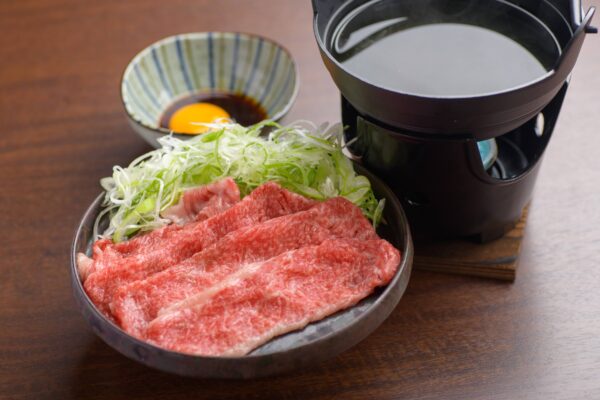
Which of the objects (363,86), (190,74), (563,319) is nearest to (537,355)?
(563,319)

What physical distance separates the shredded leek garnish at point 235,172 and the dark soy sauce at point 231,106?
1.85 feet

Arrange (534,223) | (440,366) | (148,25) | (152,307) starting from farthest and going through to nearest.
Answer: (148,25) < (534,223) < (440,366) < (152,307)

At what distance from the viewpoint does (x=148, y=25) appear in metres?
3.40

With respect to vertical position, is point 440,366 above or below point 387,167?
below

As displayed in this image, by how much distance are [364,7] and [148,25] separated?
1525 millimetres

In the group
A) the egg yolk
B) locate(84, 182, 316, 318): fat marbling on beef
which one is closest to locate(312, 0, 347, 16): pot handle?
locate(84, 182, 316, 318): fat marbling on beef

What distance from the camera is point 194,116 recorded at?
2.76 meters

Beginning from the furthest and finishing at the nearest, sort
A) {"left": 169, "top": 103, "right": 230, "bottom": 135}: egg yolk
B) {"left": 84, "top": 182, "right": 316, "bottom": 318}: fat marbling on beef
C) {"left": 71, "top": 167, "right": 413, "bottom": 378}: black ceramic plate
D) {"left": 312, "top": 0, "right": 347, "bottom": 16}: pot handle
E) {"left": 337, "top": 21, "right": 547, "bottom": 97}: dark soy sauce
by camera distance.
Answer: {"left": 169, "top": 103, "right": 230, "bottom": 135}: egg yolk, {"left": 312, "top": 0, "right": 347, "bottom": 16}: pot handle, {"left": 337, "top": 21, "right": 547, "bottom": 97}: dark soy sauce, {"left": 84, "top": 182, "right": 316, "bottom": 318}: fat marbling on beef, {"left": 71, "top": 167, "right": 413, "bottom": 378}: black ceramic plate

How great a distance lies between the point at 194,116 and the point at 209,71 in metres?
0.31

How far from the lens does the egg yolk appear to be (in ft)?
8.90

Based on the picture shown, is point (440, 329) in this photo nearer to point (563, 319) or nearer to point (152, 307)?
point (563, 319)

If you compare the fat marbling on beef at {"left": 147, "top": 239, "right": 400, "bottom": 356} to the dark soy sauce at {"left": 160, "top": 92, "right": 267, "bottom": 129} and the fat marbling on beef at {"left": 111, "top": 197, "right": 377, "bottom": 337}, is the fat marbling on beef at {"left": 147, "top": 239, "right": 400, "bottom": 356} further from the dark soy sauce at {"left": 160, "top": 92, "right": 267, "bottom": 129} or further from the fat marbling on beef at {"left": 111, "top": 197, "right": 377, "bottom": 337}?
the dark soy sauce at {"left": 160, "top": 92, "right": 267, "bottom": 129}

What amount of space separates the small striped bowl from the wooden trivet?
89cm

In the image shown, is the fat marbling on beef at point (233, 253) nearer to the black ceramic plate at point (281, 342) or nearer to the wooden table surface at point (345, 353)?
the black ceramic plate at point (281, 342)
